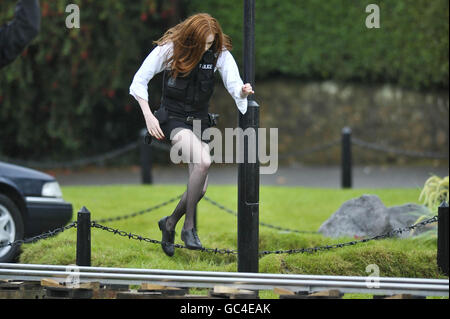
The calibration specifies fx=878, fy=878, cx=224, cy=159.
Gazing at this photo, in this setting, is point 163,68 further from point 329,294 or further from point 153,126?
point 329,294

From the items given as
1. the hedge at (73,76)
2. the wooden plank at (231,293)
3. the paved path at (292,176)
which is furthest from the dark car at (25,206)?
the hedge at (73,76)

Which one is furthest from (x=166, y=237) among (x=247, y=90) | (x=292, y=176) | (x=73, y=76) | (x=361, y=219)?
(x=73, y=76)

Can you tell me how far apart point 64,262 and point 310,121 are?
10.7 m

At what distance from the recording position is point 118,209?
11.6 m

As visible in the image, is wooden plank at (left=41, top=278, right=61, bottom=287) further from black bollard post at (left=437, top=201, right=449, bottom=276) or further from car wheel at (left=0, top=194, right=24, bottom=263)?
black bollard post at (left=437, top=201, right=449, bottom=276)

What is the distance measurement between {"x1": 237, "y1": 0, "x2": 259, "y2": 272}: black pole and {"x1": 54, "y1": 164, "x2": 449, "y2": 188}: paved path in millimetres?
7737

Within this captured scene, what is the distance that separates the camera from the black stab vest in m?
6.48

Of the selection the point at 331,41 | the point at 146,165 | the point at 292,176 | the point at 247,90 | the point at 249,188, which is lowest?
the point at 292,176

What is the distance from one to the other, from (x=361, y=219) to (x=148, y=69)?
3326mm

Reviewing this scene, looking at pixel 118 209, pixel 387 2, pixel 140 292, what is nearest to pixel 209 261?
pixel 140 292

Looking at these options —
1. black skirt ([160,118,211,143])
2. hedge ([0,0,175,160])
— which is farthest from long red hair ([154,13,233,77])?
hedge ([0,0,175,160])

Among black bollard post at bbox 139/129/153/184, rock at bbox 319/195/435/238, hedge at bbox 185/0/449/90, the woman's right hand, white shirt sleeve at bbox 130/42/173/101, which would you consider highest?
hedge at bbox 185/0/449/90

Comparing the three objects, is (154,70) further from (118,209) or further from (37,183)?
(118,209)

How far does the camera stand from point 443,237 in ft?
21.6
